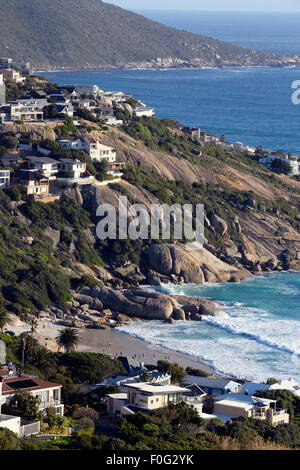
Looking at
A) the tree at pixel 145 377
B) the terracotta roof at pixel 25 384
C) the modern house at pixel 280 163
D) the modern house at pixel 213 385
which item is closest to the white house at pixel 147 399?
the tree at pixel 145 377

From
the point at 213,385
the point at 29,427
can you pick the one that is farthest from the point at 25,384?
the point at 213,385

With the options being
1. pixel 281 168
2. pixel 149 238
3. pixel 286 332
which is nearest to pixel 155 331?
pixel 286 332

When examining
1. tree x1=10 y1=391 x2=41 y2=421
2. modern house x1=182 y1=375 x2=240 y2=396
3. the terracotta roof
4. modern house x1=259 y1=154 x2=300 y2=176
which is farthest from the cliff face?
tree x1=10 y1=391 x2=41 y2=421

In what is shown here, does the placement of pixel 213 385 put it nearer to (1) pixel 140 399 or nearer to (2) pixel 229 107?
(1) pixel 140 399

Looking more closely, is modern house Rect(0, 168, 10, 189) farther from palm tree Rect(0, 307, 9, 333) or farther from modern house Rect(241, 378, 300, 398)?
modern house Rect(241, 378, 300, 398)

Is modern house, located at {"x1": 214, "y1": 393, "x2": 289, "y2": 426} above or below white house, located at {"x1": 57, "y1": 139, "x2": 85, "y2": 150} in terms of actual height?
below

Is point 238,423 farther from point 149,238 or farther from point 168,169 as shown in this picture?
point 168,169

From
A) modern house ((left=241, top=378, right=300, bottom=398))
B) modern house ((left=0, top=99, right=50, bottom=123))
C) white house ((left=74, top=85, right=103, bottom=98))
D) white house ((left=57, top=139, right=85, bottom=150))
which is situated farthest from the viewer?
white house ((left=74, top=85, right=103, bottom=98))
